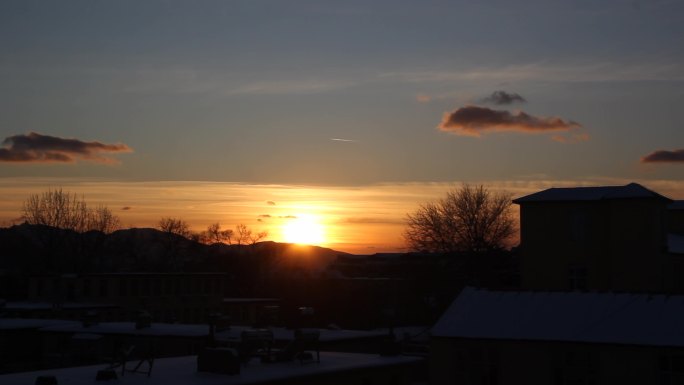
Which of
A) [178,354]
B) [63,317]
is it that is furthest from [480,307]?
[63,317]

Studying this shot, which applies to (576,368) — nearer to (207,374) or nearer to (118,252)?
(207,374)

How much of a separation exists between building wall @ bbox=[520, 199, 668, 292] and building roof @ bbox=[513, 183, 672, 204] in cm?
35

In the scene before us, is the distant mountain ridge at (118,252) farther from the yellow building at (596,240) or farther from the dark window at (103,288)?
the yellow building at (596,240)

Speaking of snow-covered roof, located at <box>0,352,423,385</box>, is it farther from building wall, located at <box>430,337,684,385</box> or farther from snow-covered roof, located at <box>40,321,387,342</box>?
building wall, located at <box>430,337,684,385</box>

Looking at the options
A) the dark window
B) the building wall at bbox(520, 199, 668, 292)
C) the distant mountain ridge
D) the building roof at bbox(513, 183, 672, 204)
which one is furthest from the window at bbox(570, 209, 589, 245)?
the distant mountain ridge

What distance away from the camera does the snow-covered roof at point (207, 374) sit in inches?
869

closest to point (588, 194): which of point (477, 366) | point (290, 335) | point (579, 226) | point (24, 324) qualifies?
point (579, 226)

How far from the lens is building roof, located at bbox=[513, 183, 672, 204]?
176 ft

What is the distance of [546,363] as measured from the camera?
35.8m

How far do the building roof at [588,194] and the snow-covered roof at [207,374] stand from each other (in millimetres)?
30120

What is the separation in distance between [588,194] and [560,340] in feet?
76.3

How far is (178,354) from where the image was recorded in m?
38.7

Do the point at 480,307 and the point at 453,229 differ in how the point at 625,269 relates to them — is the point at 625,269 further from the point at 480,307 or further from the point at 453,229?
the point at 453,229

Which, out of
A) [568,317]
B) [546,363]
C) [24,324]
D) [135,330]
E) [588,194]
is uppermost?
[588,194]
